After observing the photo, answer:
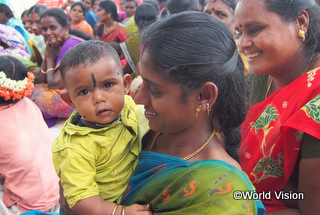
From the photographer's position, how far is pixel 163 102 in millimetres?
1268

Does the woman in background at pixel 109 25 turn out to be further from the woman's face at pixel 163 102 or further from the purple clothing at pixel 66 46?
the woman's face at pixel 163 102

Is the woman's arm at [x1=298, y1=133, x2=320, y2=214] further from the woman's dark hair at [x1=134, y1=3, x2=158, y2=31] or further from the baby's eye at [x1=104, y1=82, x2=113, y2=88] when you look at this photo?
the woman's dark hair at [x1=134, y1=3, x2=158, y2=31]

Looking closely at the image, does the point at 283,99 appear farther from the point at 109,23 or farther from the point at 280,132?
the point at 109,23

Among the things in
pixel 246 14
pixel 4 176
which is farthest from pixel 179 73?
pixel 4 176

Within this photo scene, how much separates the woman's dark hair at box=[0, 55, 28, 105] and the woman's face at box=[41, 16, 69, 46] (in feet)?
5.78

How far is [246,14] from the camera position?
1.71 meters

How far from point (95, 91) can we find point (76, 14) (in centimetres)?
693

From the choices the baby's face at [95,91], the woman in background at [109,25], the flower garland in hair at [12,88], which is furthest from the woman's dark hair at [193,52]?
the woman in background at [109,25]

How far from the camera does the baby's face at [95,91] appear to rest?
1.47 meters

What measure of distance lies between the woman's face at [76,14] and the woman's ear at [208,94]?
7.25 metres

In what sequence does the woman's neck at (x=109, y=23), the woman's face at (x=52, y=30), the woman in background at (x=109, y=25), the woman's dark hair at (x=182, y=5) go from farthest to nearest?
1. the woman's neck at (x=109, y=23)
2. the woman in background at (x=109, y=25)
3. the woman's face at (x=52, y=30)
4. the woman's dark hair at (x=182, y=5)

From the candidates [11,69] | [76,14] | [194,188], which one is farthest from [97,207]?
[76,14]

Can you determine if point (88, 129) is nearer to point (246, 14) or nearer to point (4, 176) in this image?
point (246, 14)

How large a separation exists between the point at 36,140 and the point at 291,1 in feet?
8.06
